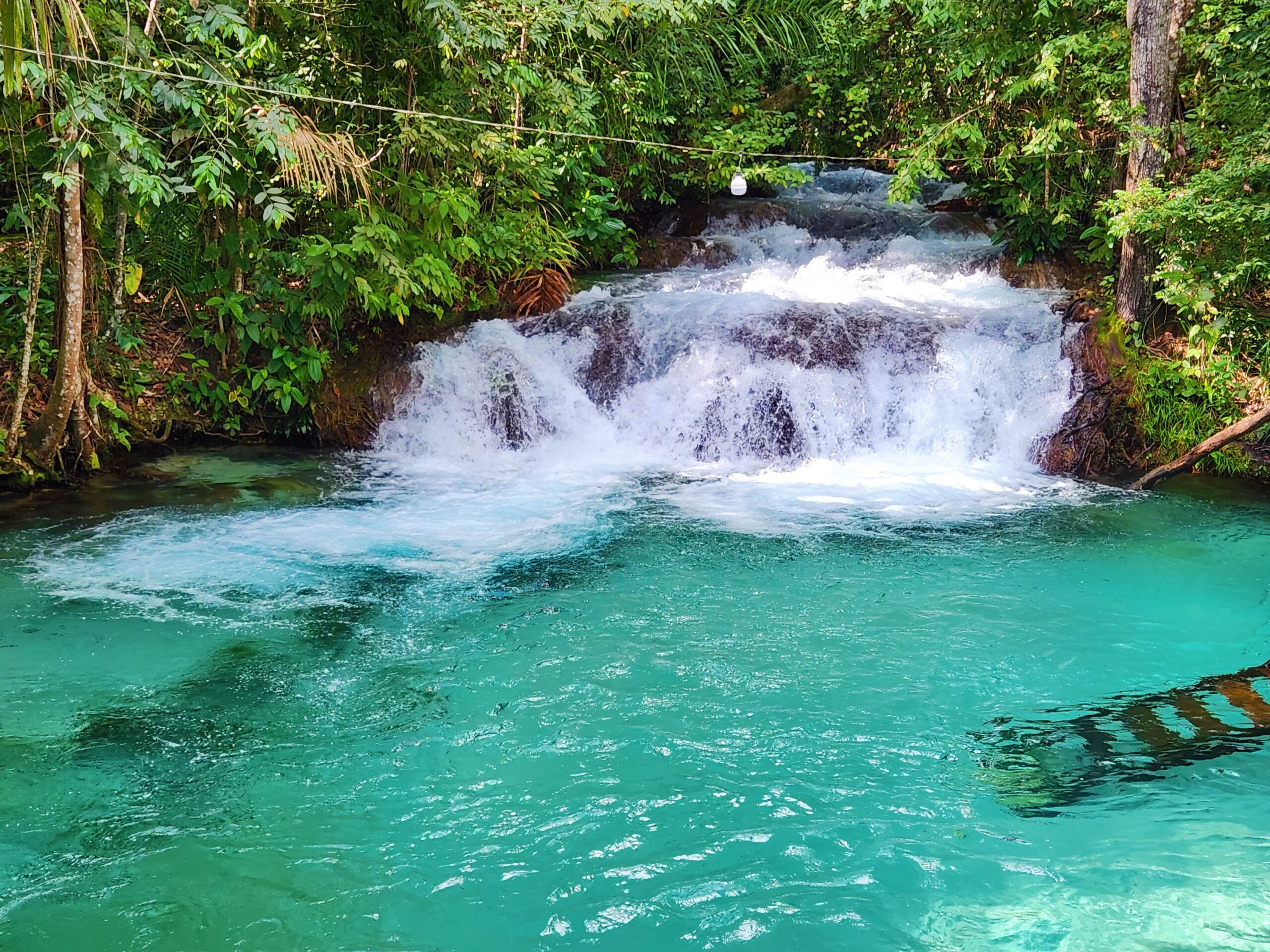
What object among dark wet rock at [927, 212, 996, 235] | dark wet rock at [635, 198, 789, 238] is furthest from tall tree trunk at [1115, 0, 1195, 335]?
dark wet rock at [635, 198, 789, 238]

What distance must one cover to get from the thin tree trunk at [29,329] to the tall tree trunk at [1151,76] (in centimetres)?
800

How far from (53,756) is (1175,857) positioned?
4.08 metres

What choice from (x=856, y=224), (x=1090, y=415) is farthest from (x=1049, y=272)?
(x=1090, y=415)

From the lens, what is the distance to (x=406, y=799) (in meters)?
3.89

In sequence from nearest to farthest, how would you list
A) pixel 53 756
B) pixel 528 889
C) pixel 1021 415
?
pixel 528 889 < pixel 53 756 < pixel 1021 415

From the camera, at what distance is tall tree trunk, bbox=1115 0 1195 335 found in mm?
8289

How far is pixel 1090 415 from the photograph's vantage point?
8.75 m

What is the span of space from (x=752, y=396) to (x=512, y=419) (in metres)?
2.11

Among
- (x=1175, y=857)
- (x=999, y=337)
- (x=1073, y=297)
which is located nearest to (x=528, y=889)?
(x=1175, y=857)

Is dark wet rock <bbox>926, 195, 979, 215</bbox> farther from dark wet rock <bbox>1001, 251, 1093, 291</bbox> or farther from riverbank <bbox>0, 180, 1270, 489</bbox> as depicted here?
riverbank <bbox>0, 180, 1270, 489</bbox>

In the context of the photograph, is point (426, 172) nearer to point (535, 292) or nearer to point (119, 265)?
point (535, 292)

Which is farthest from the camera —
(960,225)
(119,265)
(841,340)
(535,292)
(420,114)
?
(960,225)

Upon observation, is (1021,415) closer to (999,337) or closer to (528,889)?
(999,337)

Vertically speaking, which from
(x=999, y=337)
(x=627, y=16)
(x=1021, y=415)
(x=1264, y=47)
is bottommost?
(x=1021, y=415)
